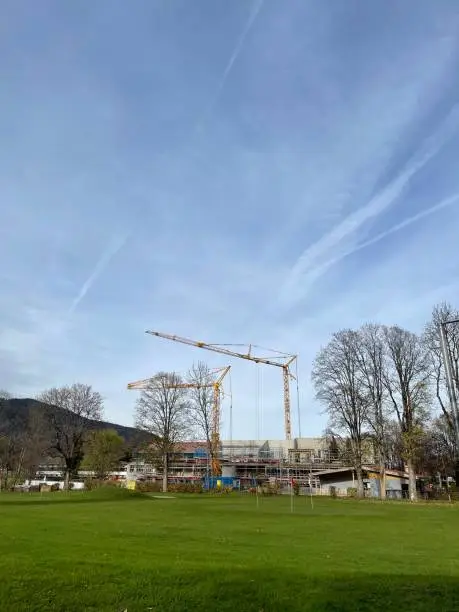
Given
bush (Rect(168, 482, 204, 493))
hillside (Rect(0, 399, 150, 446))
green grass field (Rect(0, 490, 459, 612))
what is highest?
hillside (Rect(0, 399, 150, 446))

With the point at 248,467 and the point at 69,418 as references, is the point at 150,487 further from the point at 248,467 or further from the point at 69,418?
the point at 248,467

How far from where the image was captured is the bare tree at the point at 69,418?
A: 300 feet

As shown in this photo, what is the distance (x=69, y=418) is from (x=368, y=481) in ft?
161

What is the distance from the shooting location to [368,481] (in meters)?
82.6

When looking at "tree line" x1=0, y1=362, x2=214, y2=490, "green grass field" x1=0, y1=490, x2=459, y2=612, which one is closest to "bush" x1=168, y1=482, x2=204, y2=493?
"tree line" x1=0, y1=362, x2=214, y2=490

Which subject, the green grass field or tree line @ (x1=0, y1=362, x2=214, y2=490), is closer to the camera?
the green grass field

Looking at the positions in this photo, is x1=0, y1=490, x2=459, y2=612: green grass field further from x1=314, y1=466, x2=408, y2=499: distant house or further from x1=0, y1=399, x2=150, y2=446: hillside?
x1=0, y1=399, x2=150, y2=446: hillside

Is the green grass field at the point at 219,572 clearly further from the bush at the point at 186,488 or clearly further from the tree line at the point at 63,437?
the tree line at the point at 63,437

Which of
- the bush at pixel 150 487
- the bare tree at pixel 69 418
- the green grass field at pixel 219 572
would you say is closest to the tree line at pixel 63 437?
the bare tree at pixel 69 418

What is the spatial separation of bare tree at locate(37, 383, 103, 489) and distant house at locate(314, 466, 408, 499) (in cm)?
4001

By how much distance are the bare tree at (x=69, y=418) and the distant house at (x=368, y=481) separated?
40009 mm

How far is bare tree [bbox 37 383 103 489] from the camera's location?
91.6 meters

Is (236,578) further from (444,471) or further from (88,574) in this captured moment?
(444,471)

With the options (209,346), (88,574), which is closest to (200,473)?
(209,346)
